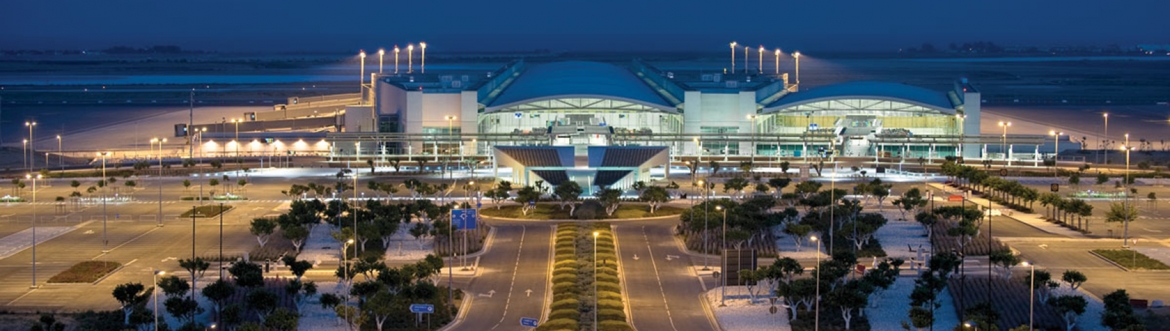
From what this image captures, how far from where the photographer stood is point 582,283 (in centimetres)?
4700

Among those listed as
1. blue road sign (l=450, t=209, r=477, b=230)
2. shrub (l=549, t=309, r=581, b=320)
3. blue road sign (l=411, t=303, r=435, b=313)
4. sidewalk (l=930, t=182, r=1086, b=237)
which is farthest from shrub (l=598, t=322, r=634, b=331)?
sidewalk (l=930, t=182, r=1086, b=237)

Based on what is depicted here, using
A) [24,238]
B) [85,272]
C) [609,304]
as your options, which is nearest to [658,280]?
[609,304]

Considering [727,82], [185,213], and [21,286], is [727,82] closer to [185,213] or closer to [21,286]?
[185,213]

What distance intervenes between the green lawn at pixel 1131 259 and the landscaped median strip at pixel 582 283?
16.5 meters

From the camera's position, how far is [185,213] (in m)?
65.0

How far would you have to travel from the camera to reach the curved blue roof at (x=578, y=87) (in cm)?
9644

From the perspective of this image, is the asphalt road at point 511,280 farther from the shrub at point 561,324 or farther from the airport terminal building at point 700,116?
the airport terminal building at point 700,116

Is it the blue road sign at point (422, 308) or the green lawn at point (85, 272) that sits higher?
the green lawn at point (85, 272)

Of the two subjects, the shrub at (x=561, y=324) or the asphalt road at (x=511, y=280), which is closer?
the shrub at (x=561, y=324)

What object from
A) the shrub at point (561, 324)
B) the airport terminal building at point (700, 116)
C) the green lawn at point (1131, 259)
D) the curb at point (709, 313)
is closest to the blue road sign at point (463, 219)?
the curb at point (709, 313)

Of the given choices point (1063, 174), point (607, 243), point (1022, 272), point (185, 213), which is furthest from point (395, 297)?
point (1063, 174)

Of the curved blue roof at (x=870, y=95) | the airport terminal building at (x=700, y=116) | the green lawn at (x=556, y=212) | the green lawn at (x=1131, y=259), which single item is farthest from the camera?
the curved blue roof at (x=870, y=95)

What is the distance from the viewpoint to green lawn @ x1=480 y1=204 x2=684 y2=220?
64.0m

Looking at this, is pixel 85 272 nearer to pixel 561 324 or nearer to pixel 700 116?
pixel 561 324
